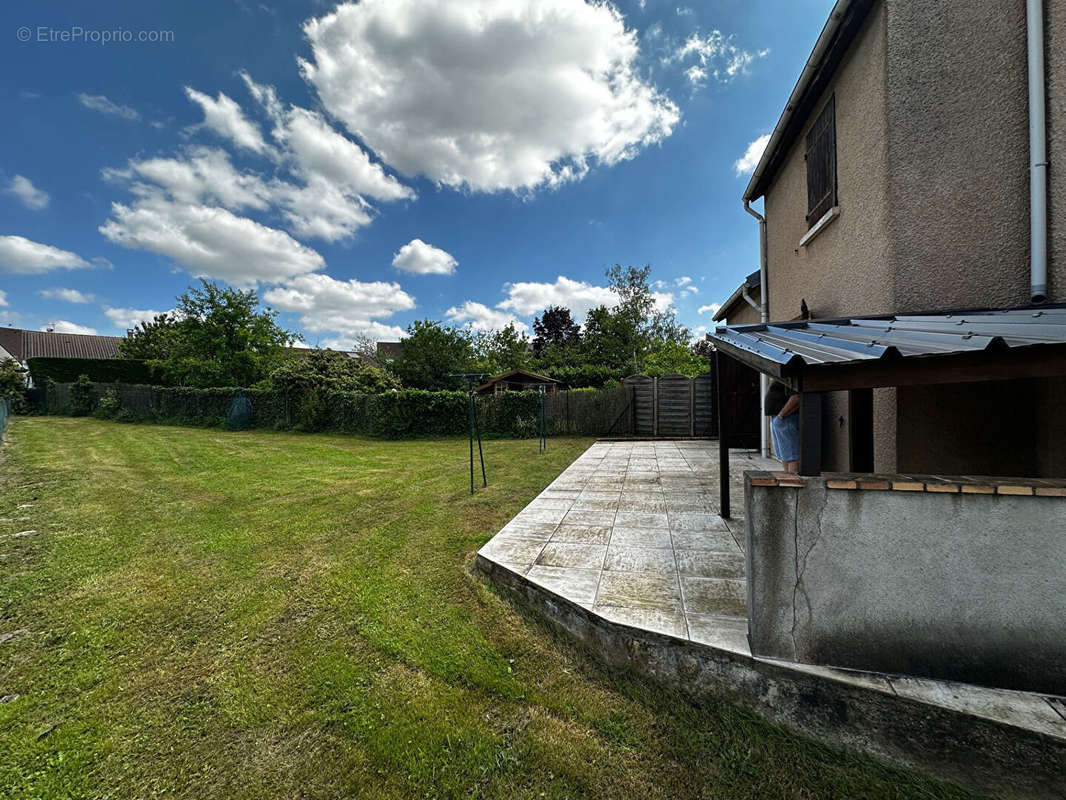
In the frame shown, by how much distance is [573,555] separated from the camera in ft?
10.4

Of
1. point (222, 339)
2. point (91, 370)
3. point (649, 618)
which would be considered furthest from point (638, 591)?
point (91, 370)

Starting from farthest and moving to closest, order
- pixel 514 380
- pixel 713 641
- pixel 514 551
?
pixel 514 380
pixel 514 551
pixel 713 641

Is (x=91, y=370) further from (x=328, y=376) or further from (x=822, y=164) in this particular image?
(x=822, y=164)

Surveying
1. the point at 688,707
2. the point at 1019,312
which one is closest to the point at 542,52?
the point at 1019,312

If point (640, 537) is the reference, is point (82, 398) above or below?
above

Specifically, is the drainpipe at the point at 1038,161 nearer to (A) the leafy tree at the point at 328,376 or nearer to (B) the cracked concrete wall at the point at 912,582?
(B) the cracked concrete wall at the point at 912,582

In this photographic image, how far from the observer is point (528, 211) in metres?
16.5

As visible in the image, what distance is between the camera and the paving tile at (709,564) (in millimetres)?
2709

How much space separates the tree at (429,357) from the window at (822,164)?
66.0 feet

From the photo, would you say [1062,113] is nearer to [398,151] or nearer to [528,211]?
[398,151]

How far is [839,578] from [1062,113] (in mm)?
3555

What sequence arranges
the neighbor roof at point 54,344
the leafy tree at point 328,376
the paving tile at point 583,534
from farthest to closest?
1. the neighbor roof at point 54,344
2. the leafy tree at point 328,376
3. the paving tile at point 583,534

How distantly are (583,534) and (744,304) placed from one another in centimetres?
781

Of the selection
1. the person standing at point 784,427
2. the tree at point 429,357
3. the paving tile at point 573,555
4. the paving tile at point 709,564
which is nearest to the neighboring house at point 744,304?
the person standing at point 784,427
